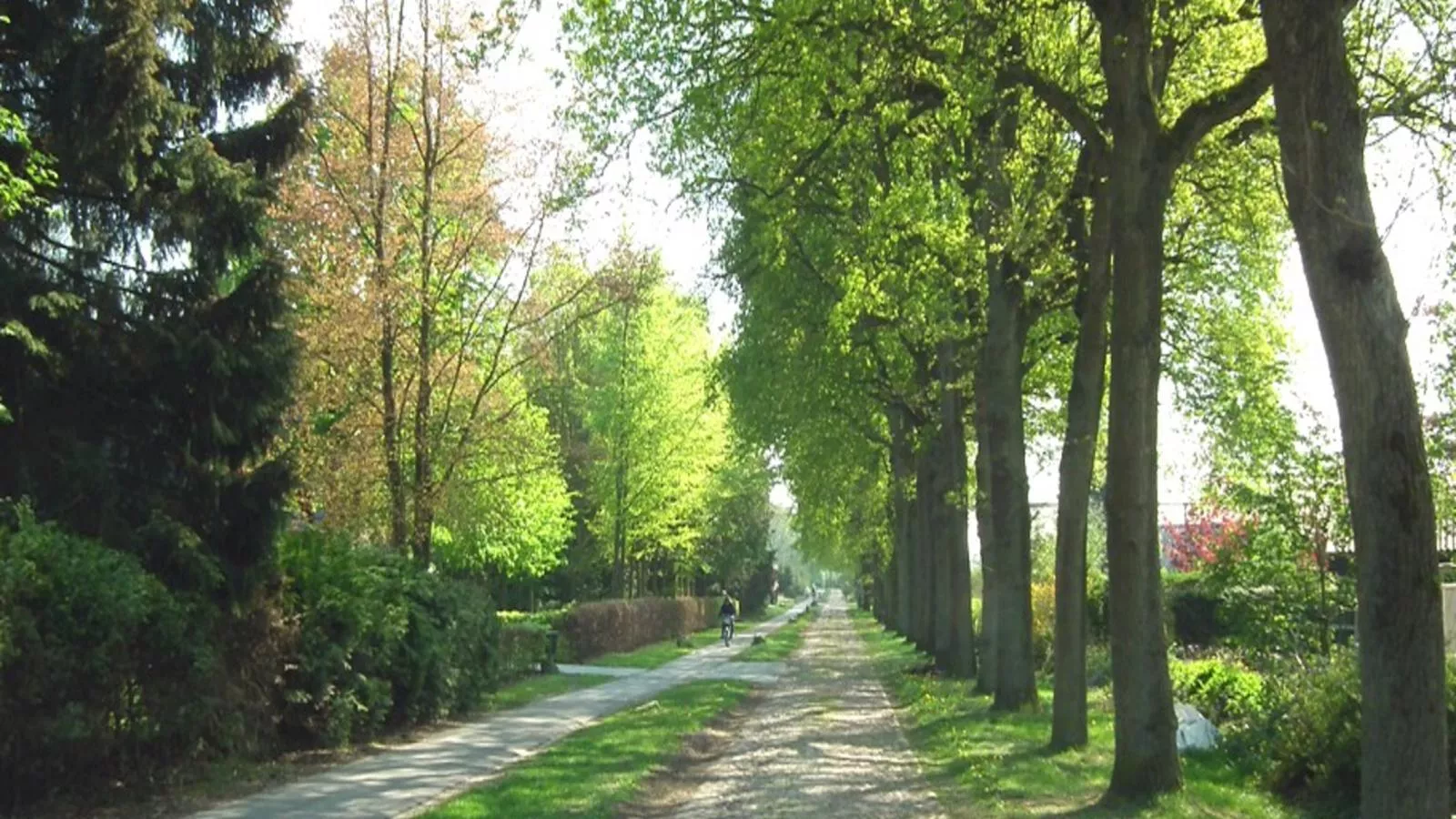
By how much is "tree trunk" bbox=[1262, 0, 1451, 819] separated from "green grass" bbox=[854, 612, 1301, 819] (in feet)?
13.6

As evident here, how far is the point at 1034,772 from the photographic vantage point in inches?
558

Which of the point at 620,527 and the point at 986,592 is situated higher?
the point at 620,527

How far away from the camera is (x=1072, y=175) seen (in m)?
16.5

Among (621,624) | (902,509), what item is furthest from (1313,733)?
(621,624)

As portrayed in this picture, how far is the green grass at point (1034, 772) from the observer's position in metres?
12.0

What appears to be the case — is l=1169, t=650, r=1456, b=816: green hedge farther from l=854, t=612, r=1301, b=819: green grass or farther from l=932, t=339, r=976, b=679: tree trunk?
l=932, t=339, r=976, b=679: tree trunk

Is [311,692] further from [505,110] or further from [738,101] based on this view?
[505,110]

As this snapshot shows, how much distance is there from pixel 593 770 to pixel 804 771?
2.38m

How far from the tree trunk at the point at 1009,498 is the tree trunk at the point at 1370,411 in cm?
1153

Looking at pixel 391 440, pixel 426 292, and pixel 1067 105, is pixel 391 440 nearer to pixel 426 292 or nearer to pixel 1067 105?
pixel 426 292

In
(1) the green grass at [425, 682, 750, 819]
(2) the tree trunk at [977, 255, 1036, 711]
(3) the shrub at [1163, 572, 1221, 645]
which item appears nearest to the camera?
(1) the green grass at [425, 682, 750, 819]

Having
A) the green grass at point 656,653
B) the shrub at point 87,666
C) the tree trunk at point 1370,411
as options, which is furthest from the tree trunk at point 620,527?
the tree trunk at point 1370,411

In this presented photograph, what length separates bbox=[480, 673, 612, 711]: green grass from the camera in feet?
82.4

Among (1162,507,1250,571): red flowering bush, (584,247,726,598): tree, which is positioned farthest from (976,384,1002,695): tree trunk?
(584,247,726,598): tree
